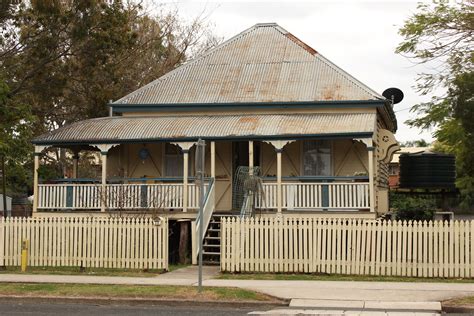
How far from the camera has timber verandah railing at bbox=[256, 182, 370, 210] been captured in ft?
69.8

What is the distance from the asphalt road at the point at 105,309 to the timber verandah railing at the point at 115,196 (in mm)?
8474

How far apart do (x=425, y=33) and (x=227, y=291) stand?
83.4 ft

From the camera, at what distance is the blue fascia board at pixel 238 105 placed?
2350cm

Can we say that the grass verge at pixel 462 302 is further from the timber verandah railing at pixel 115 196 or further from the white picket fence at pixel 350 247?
the timber verandah railing at pixel 115 196

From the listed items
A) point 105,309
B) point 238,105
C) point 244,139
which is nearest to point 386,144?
point 238,105

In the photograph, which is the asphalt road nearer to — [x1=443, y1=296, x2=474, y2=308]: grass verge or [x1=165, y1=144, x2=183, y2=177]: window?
[x1=443, y1=296, x2=474, y2=308]: grass verge

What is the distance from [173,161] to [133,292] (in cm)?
1122

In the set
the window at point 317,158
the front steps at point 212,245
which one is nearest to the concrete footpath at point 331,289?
the front steps at point 212,245

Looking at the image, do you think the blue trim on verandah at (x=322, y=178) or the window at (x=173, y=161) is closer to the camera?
the blue trim on verandah at (x=322, y=178)

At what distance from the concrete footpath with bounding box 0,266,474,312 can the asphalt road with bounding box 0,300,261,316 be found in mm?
1351

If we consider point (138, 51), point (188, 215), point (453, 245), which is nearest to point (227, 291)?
point (453, 245)

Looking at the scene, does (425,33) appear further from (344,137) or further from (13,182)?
(13,182)

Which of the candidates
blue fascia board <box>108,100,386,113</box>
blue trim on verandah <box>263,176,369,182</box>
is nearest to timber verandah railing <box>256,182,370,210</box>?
blue trim on verandah <box>263,176,369,182</box>

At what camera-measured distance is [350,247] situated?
57.0ft
